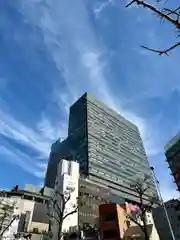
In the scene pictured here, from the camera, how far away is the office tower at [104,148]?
129750 millimetres

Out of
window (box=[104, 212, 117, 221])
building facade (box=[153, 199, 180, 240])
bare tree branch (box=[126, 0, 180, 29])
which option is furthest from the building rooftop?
bare tree branch (box=[126, 0, 180, 29])

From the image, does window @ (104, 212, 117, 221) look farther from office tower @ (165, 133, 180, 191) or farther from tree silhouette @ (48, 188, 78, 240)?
office tower @ (165, 133, 180, 191)

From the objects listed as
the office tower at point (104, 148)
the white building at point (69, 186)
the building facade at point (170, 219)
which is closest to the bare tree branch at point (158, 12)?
the building facade at point (170, 219)

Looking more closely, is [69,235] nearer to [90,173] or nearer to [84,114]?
[90,173]

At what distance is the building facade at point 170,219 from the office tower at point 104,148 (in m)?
51.5

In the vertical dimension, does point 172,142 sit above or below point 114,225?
above

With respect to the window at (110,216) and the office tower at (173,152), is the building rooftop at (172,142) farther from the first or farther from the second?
the window at (110,216)

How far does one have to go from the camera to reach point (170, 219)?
2437 inches

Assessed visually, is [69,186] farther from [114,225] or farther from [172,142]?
[172,142]

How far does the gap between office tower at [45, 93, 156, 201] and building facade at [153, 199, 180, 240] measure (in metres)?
51.5

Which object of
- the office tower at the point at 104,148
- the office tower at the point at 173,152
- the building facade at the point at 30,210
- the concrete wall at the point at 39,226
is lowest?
the concrete wall at the point at 39,226

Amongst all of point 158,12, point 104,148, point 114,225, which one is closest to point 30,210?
point 114,225

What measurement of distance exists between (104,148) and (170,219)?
283 ft

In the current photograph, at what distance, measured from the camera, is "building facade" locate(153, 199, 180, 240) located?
59.8 metres
